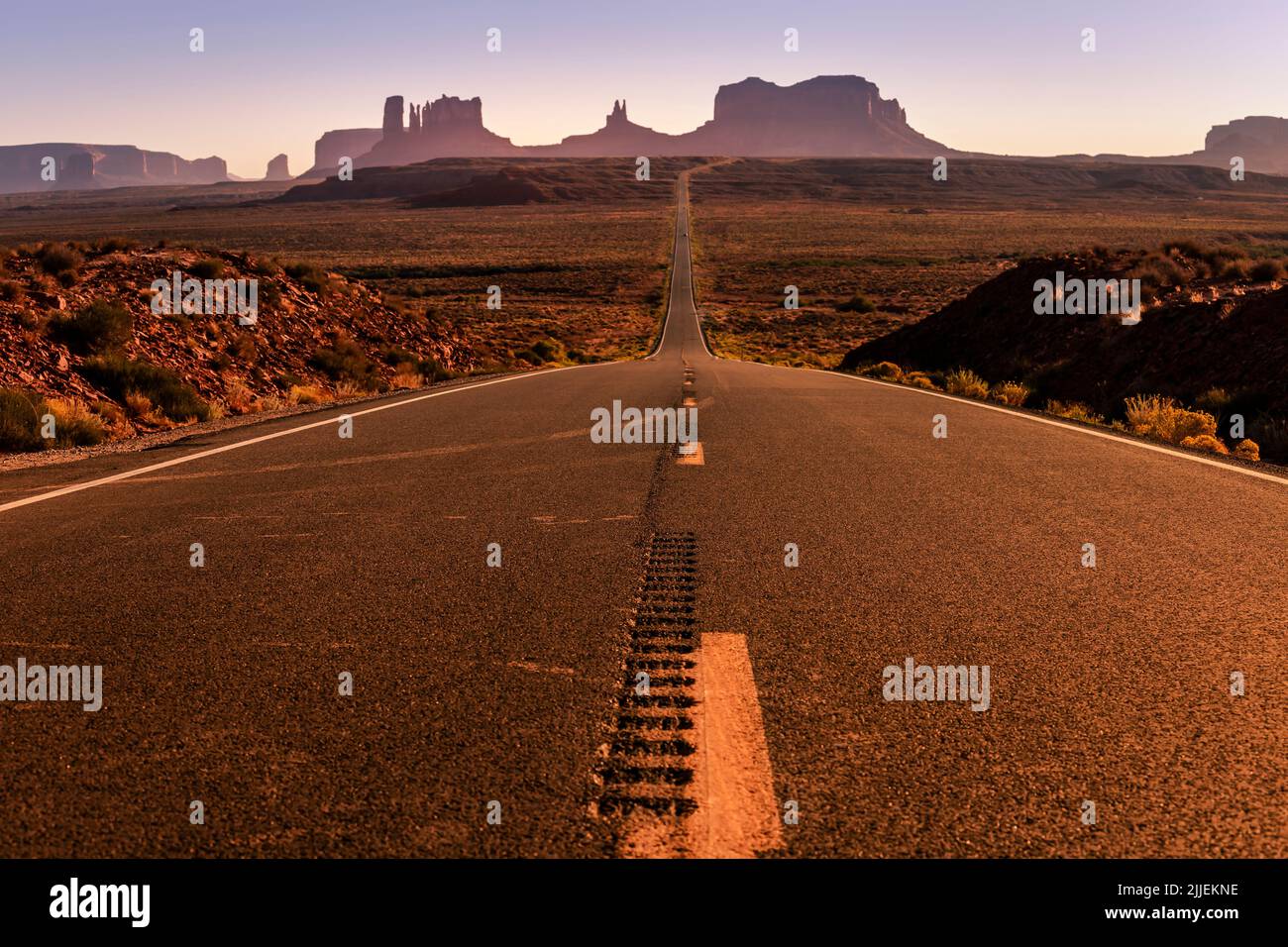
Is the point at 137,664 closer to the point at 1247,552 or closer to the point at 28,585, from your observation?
the point at 28,585

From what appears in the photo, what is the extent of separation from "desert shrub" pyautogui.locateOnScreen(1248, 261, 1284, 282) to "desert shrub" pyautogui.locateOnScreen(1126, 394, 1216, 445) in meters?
10.0

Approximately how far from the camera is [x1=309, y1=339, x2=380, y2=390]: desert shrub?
63.9ft

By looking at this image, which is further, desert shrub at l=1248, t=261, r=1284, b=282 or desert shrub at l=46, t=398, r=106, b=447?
desert shrub at l=1248, t=261, r=1284, b=282

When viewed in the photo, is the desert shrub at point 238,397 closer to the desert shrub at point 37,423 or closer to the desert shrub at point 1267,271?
the desert shrub at point 37,423

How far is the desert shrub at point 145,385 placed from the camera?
13.9 metres

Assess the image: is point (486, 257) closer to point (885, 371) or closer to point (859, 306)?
point (859, 306)

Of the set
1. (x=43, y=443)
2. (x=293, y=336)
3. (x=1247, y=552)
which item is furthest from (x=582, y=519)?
(x=293, y=336)

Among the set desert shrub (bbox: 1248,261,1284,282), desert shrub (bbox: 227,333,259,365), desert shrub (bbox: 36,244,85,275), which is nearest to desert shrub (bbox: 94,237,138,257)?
desert shrub (bbox: 36,244,85,275)

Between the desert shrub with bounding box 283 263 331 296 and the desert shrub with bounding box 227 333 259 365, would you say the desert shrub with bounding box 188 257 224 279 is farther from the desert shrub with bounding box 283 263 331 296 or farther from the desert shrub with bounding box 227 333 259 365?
the desert shrub with bounding box 283 263 331 296

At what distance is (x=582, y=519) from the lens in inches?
265

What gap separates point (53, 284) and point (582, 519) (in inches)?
515

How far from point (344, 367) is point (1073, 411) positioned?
1258 cm

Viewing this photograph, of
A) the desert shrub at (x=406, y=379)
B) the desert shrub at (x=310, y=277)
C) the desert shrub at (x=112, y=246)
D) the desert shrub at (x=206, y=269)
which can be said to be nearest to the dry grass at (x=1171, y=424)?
the desert shrub at (x=406, y=379)

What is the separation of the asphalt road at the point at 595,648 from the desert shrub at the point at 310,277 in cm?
1566
